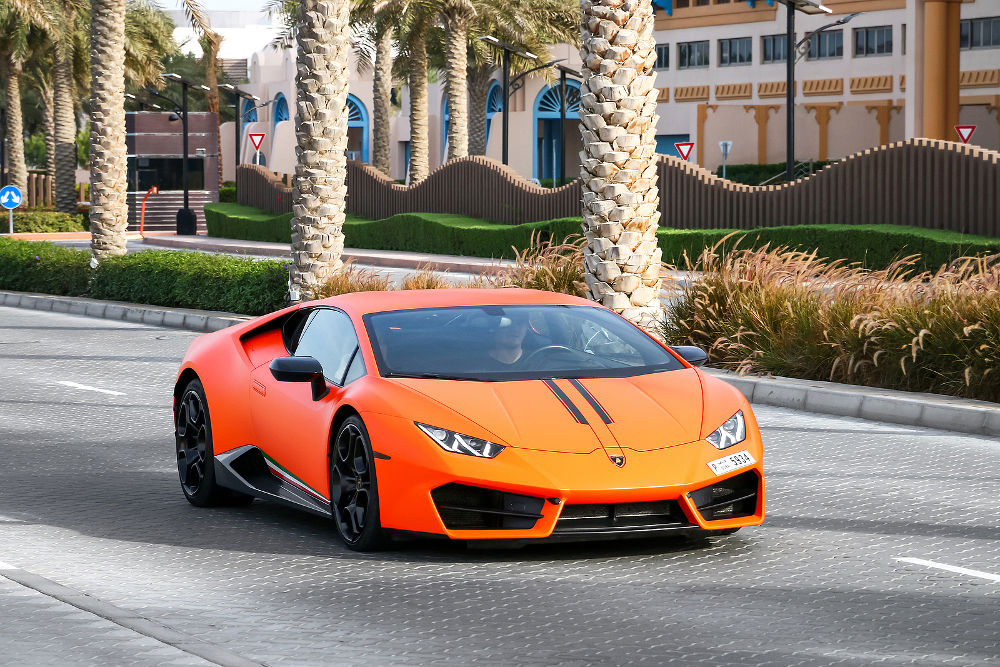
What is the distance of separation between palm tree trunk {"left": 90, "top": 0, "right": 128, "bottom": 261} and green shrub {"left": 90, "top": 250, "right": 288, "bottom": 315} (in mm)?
671

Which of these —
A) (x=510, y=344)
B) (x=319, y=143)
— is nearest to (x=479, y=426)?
(x=510, y=344)

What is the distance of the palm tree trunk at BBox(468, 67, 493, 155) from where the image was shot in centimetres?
5509

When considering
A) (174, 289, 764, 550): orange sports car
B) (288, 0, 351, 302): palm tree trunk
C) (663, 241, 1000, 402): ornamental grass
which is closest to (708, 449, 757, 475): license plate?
(174, 289, 764, 550): orange sports car

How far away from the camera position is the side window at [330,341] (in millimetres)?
8078

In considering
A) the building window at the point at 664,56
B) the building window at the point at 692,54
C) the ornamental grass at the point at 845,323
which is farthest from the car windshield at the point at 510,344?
the building window at the point at 664,56

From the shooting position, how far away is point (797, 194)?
108 feet

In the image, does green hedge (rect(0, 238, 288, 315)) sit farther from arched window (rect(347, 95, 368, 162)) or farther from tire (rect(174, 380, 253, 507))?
arched window (rect(347, 95, 368, 162))

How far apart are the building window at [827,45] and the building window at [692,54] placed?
6155 millimetres

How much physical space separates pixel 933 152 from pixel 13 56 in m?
41.3

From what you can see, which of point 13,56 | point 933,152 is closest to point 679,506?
point 933,152

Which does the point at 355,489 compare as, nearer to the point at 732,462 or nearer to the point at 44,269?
the point at 732,462

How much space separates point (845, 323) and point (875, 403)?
1.66 m

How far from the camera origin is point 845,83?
221ft

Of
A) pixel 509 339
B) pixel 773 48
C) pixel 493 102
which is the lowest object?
pixel 509 339
